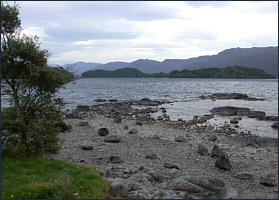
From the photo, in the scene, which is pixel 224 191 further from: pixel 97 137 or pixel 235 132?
pixel 235 132

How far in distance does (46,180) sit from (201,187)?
692cm

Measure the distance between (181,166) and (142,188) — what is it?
5.26m

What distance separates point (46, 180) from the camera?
944 cm

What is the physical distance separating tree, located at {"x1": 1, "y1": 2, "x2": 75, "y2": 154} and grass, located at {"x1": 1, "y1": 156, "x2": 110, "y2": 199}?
1026mm

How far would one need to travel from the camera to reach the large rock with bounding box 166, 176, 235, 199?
9656mm

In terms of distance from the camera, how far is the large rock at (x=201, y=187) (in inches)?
380

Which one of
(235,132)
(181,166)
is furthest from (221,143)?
(181,166)

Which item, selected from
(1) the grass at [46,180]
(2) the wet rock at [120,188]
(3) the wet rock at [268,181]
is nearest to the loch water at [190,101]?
(1) the grass at [46,180]

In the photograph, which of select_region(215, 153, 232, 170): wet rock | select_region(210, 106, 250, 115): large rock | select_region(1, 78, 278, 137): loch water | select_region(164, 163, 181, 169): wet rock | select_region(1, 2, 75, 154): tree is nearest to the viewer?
select_region(1, 2, 75, 154): tree

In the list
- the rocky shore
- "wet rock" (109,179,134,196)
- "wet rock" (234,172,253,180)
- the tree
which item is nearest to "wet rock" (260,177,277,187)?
the rocky shore

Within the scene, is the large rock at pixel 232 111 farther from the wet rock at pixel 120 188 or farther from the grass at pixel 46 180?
the wet rock at pixel 120 188

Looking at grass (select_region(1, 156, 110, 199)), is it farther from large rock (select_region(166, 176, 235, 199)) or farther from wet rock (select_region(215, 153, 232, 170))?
wet rock (select_region(215, 153, 232, 170))

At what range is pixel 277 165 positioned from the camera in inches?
591

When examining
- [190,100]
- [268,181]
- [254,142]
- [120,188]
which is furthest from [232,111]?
[120,188]
